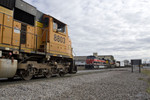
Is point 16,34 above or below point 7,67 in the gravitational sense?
above

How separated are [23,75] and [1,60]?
197 centimetres

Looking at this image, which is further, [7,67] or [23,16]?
[23,16]

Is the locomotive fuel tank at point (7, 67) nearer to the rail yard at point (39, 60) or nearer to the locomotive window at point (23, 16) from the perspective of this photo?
the rail yard at point (39, 60)

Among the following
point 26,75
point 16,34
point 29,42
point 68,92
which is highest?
point 16,34

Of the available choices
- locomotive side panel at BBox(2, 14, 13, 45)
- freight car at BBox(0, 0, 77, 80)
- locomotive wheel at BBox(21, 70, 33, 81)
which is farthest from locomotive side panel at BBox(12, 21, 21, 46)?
locomotive wheel at BBox(21, 70, 33, 81)

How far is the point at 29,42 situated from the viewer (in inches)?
321

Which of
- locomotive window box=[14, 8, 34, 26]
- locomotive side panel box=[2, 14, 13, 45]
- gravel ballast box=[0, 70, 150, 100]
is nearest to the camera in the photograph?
gravel ballast box=[0, 70, 150, 100]

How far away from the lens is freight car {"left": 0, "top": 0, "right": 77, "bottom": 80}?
670 cm

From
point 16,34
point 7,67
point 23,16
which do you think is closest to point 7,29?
point 16,34

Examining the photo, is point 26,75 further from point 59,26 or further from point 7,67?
point 59,26

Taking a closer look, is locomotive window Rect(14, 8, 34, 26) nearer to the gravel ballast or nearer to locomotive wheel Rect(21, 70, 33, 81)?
locomotive wheel Rect(21, 70, 33, 81)

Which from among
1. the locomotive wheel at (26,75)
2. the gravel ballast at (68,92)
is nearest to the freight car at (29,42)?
the locomotive wheel at (26,75)

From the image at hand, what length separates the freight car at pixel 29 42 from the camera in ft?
22.0

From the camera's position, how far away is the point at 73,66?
11508mm
